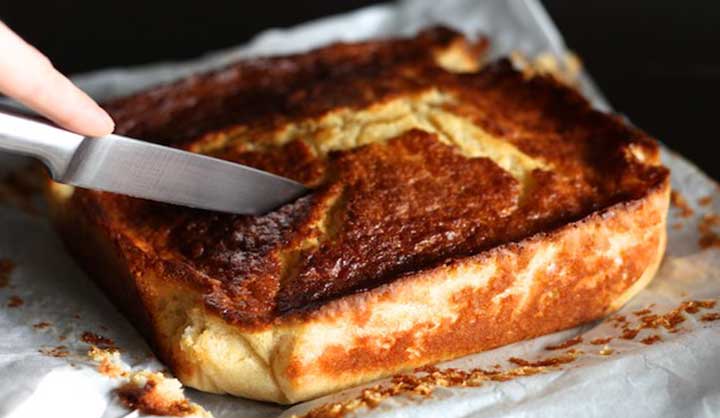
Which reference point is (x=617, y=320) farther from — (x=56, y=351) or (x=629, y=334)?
(x=56, y=351)

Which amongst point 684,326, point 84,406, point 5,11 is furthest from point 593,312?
point 5,11

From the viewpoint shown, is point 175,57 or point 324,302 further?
point 175,57

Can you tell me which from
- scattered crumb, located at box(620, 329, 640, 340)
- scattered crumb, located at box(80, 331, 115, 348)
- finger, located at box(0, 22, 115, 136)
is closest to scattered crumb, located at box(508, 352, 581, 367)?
scattered crumb, located at box(620, 329, 640, 340)

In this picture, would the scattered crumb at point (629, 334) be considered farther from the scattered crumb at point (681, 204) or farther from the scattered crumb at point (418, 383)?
the scattered crumb at point (681, 204)

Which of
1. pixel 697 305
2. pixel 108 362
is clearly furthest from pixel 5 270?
pixel 697 305

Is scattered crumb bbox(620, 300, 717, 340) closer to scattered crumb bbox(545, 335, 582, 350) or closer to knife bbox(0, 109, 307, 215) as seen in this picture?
scattered crumb bbox(545, 335, 582, 350)

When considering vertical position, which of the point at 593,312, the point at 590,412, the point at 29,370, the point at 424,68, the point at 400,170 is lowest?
the point at 590,412

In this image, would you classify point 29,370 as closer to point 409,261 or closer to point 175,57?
point 409,261
